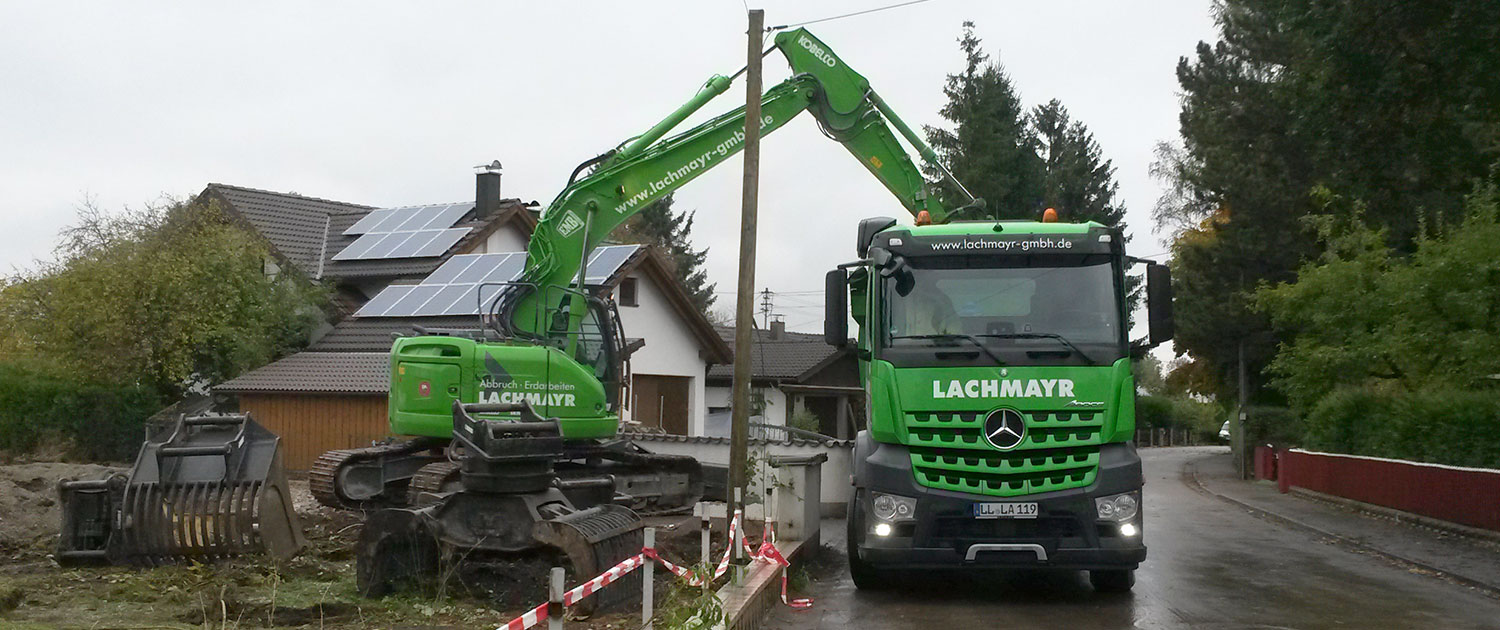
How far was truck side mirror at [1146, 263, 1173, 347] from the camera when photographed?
11.8 metres

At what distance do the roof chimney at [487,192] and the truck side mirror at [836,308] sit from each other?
22823 millimetres

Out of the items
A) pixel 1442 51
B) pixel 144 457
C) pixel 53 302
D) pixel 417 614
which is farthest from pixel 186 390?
pixel 1442 51

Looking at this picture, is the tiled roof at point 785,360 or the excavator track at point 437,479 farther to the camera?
the tiled roof at point 785,360

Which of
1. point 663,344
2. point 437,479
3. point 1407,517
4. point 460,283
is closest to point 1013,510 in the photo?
point 437,479

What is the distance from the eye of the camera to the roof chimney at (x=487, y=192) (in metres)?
34.1

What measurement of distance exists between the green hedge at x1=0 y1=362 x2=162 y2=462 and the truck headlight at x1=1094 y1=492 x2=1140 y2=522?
25.7 metres

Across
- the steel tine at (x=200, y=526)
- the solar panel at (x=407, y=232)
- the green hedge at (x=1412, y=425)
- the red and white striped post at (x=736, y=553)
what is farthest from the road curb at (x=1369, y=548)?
the solar panel at (x=407, y=232)

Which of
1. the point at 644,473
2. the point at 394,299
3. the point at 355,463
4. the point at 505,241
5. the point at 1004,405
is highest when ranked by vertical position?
the point at 505,241

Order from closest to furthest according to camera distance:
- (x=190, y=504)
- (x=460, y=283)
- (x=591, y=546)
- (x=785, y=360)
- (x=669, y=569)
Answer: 1. (x=669, y=569)
2. (x=591, y=546)
3. (x=190, y=504)
4. (x=460, y=283)
5. (x=785, y=360)

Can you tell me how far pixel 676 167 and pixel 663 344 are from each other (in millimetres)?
16123

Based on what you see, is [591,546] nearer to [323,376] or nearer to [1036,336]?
[1036,336]

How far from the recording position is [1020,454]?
11.2 m

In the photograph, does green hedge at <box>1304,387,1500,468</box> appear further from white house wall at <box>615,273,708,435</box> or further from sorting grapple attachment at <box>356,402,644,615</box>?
white house wall at <box>615,273,708,435</box>

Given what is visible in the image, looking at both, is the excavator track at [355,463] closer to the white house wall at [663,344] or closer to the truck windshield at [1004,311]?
the truck windshield at [1004,311]
